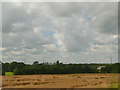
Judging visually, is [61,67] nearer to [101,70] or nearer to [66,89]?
[101,70]

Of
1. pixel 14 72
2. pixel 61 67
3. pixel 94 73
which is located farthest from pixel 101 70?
pixel 14 72

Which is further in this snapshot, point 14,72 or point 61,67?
point 61,67

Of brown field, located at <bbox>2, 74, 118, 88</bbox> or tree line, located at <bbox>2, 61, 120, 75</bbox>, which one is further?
tree line, located at <bbox>2, 61, 120, 75</bbox>

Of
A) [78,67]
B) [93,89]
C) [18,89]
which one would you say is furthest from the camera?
[78,67]

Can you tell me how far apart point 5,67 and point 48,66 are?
20.1 ft

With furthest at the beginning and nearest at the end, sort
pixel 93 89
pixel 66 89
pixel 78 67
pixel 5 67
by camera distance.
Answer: pixel 78 67
pixel 5 67
pixel 66 89
pixel 93 89

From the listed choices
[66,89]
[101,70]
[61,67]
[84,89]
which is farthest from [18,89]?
[101,70]

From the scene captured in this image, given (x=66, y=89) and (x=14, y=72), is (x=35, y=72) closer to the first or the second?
(x=14, y=72)

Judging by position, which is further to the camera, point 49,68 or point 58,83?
point 49,68

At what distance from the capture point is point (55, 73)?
31391 millimetres

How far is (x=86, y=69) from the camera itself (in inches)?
1222

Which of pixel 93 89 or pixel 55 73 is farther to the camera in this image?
pixel 55 73

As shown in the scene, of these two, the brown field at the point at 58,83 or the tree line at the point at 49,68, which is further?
the tree line at the point at 49,68

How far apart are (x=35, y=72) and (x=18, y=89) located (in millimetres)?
13364
